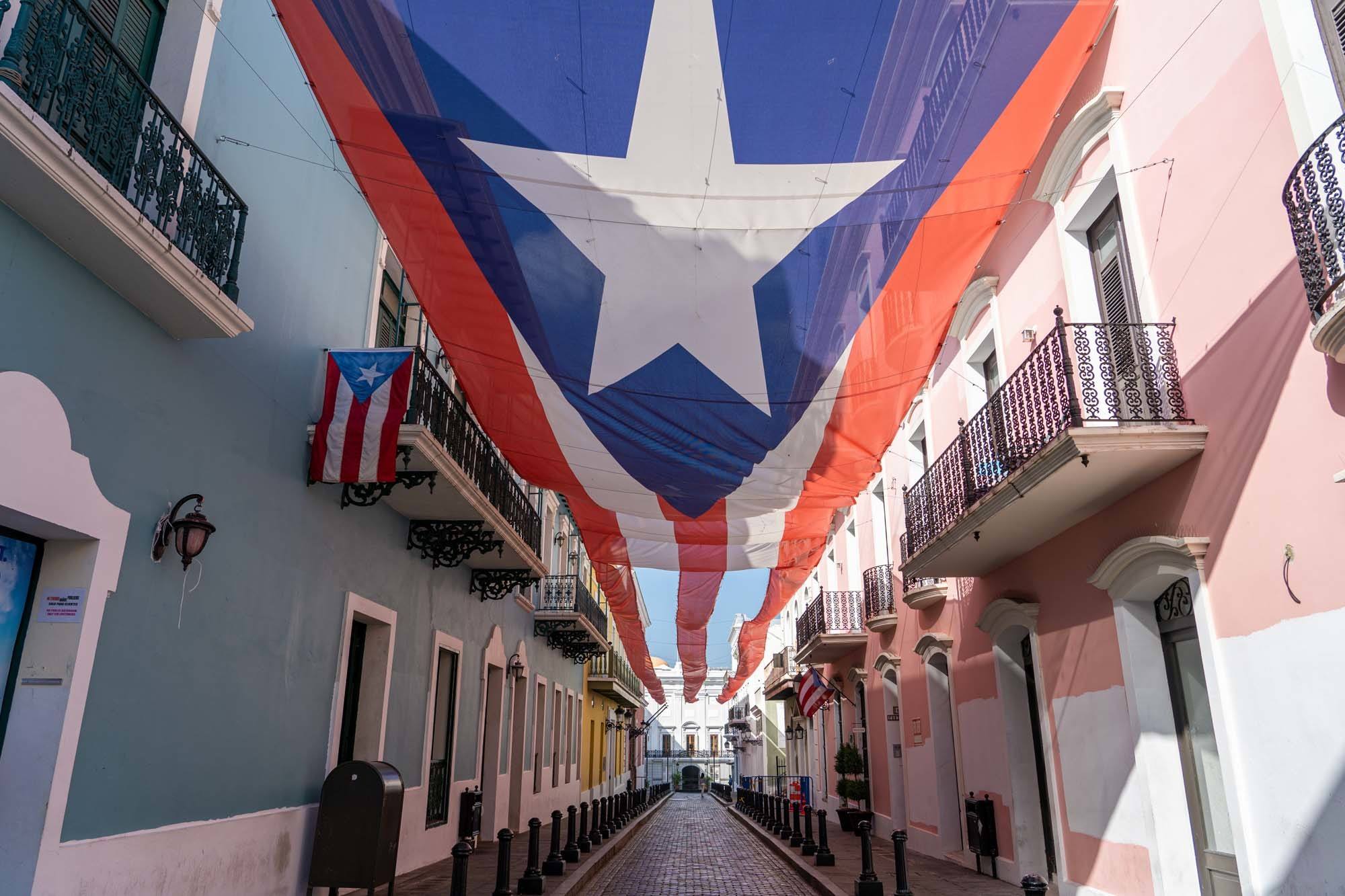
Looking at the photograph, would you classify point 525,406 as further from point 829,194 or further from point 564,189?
point 829,194

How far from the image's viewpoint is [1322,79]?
18.6ft

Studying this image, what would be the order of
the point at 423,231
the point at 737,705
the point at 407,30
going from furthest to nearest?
1. the point at 737,705
2. the point at 423,231
3. the point at 407,30

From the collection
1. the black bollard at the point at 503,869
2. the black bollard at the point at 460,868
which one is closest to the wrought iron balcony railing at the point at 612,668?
the black bollard at the point at 503,869

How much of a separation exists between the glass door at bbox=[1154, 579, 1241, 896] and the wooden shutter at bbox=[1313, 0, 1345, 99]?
3.92m

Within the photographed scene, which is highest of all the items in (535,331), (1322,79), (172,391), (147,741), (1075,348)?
(1322,79)

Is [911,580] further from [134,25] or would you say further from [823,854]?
[134,25]

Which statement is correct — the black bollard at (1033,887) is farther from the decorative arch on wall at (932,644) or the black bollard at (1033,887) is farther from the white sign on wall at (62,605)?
the decorative arch on wall at (932,644)

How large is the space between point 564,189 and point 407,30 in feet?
3.72

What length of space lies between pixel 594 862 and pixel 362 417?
7.92 m

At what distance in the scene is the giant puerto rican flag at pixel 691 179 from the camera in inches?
178

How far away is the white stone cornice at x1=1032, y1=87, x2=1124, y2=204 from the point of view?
320 inches

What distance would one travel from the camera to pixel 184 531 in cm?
611

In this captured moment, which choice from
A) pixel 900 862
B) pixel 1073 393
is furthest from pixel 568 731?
pixel 1073 393

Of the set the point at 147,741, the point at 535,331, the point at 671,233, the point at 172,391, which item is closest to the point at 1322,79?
→ the point at 671,233
